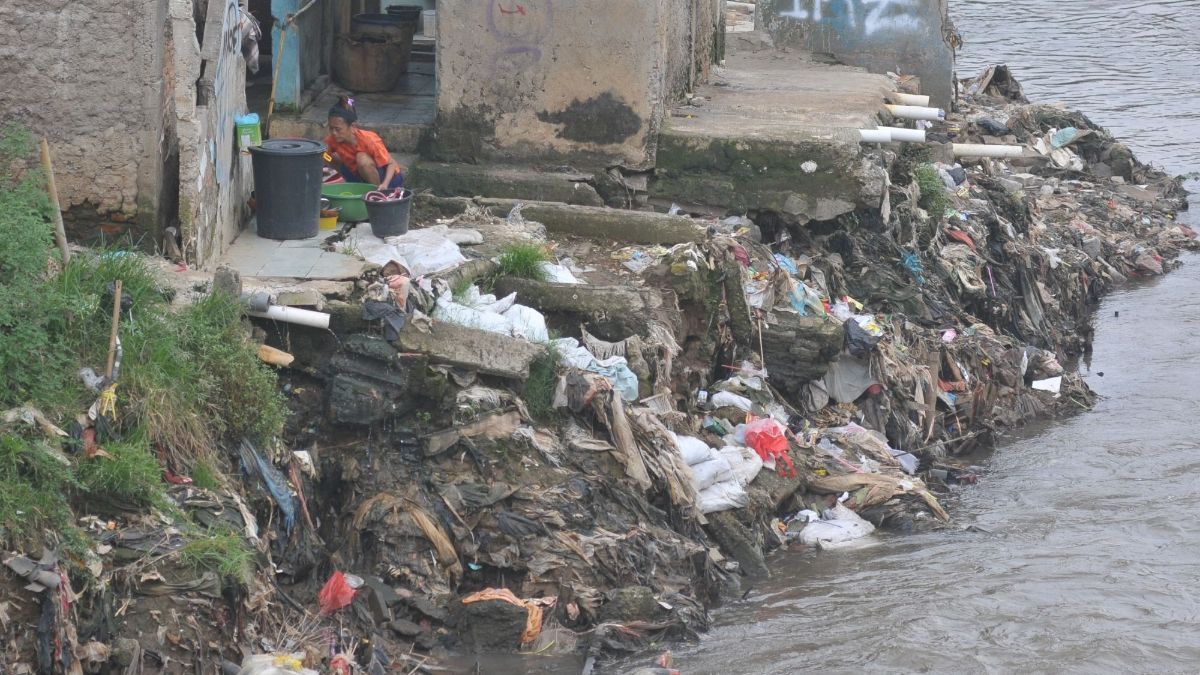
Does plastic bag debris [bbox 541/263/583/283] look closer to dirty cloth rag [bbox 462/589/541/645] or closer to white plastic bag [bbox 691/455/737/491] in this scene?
white plastic bag [bbox 691/455/737/491]

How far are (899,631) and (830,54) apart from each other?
901 centimetres

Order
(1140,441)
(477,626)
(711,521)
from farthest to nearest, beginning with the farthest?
(1140,441)
(711,521)
(477,626)

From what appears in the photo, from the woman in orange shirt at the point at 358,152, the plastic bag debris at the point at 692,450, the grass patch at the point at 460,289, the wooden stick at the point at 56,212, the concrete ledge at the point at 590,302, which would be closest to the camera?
the wooden stick at the point at 56,212

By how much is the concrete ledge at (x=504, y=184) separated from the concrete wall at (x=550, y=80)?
0.16m

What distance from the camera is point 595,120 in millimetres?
8891

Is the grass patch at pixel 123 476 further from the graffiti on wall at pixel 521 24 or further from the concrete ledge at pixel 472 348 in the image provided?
the graffiti on wall at pixel 521 24

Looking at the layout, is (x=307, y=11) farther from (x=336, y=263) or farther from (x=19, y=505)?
(x=19, y=505)

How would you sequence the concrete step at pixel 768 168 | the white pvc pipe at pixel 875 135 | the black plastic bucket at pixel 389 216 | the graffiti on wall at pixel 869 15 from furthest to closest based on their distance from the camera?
the graffiti on wall at pixel 869 15 < the white pvc pipe at pixel 875 135 < the concrete step at pixel 768 168 < the black plastic bucket at pixel 389 216

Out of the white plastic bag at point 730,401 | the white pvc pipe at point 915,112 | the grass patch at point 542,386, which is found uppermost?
the white pvc pipe at point 915,112

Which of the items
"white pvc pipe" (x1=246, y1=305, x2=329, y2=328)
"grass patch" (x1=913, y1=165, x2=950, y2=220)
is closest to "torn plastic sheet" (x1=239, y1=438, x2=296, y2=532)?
"white pvc pipe" (x1=246, y1=305, x2=329, y2=328)

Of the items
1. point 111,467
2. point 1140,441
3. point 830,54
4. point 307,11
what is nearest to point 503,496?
point 111,467

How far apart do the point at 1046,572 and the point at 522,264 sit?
9.44 ft

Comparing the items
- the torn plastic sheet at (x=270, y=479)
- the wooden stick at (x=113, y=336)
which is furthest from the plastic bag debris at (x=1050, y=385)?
the wooden stick at (x=113, y=336)

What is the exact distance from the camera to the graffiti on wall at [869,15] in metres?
13.5
